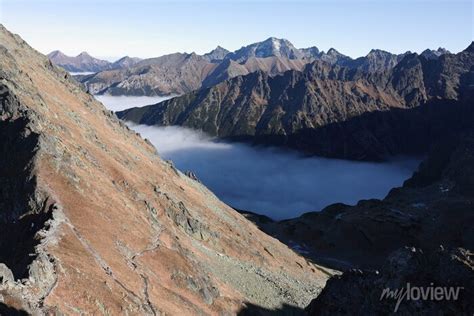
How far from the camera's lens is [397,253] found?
177 feet

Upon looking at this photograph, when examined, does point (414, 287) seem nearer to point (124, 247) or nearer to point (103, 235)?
point (124, 247)

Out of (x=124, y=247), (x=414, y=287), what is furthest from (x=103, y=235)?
(x=414, y=287)

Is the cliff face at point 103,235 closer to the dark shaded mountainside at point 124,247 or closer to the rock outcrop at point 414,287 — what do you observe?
the dark shaded mountainside at point 124,247

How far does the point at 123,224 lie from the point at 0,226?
59.3 ft

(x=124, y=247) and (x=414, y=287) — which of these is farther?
(x=124, y=247)

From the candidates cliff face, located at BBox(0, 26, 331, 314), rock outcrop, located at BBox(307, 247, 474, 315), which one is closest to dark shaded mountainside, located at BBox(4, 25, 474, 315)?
rock outcrop, located at BBox(307, 247, 474, 315)

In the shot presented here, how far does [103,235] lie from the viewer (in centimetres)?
6669

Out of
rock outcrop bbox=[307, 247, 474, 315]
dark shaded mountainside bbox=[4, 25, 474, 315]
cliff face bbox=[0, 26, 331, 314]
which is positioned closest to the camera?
rock outcrop bbox=[307, 247, 474, 315]

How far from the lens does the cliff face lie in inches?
1998

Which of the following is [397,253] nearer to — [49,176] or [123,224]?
[123,224]

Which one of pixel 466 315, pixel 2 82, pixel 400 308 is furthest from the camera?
pixel 2 82

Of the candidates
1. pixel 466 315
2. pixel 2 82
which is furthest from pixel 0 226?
pixel 466 315

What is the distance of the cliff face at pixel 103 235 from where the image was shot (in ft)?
167

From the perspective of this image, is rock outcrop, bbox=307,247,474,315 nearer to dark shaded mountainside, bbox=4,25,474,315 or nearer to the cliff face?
dark shaded mountainside, bbox=4,25,474,315
